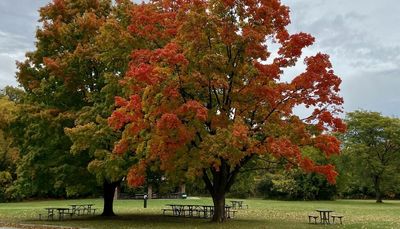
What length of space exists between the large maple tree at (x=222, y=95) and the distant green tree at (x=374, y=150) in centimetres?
4288

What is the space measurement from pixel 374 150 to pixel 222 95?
Result: 155 feet

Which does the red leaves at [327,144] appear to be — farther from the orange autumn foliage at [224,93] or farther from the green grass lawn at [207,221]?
the green grass lawn at [207,221]

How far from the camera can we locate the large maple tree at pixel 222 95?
19.4 meters

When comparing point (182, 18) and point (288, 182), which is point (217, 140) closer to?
point (182, 18)

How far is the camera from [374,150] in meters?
63.9

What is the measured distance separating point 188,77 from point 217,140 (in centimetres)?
318

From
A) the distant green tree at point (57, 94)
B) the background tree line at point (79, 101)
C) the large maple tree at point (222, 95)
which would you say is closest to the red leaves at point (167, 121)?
the large maple tree at point (222, 95)

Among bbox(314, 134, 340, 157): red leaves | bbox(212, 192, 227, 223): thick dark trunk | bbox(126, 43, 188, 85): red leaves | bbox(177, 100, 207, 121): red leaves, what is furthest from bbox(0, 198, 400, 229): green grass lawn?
bbox(126, 43, 188, 85): red leaves

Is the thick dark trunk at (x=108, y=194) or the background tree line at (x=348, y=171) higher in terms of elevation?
the background tree line at (x=348, y=171)

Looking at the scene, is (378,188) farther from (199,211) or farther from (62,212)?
(62,212)

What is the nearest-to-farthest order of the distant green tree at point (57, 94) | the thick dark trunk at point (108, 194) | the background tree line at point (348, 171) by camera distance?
the distant green tree at point (57, 94) → the thick dark trunk at point (108, 194) → the background tree line at point (348, 171)

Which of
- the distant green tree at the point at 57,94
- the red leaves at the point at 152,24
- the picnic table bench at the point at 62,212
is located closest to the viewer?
the red leaves at the point at 152,24

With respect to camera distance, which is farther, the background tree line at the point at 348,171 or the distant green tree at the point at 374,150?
the distant green tree at the point at 374,150

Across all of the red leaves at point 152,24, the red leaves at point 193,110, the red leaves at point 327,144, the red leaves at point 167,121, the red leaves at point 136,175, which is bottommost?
the red leaves at point 136,175
